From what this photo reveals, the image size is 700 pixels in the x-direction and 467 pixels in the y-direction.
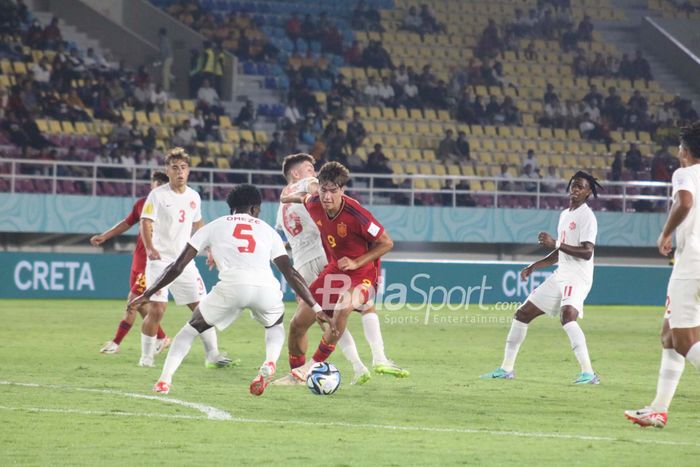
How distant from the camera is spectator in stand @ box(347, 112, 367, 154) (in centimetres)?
3067

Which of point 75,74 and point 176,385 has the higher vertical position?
point 75,74

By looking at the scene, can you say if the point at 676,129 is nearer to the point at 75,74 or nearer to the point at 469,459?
the point at 75,74

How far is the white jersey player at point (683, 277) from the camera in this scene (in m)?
8.61

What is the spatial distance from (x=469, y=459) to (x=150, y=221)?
276 inches

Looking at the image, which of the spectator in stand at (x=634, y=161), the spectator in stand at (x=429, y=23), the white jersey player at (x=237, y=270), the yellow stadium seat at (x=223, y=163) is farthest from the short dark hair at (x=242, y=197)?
the spectator in stand at (x=429, y=23)

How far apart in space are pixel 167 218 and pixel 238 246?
3.90m

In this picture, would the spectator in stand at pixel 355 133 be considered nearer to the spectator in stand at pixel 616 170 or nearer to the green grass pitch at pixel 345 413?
the spectator in stand at pixel 616 170

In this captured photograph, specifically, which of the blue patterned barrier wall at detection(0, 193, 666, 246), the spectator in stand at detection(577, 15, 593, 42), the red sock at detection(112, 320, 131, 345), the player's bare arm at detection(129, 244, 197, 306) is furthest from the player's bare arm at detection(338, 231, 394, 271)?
the spectator in stand at detection(577, 15, 593, 42)

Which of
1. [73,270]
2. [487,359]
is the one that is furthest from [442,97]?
[487,359]

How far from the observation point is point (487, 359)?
15203 mm

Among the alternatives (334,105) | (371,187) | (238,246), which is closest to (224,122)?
(334,105)

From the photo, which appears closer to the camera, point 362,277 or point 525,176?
point 362,277

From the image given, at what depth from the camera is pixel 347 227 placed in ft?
36.0

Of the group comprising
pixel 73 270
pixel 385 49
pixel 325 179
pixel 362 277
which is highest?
pixel 385 49
